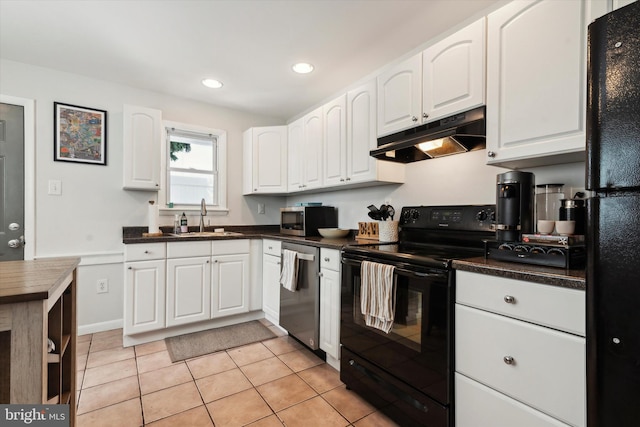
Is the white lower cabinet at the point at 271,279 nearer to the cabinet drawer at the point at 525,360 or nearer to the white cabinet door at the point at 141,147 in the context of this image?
the white cabinet door at the point at 141,147

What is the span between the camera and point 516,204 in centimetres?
143

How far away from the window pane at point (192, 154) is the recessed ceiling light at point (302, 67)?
1491 millimetres

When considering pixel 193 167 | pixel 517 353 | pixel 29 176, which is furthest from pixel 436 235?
pixel 29 176

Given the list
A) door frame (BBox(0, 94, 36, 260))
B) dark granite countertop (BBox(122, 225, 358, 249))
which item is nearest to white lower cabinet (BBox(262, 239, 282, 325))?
dark granite countertop (BBox(122, 225, 358, 249))

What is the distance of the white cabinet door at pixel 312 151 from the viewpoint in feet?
9.50

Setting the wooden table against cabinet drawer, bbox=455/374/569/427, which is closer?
the wooden table

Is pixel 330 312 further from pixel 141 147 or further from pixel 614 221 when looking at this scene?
pixel 141 147

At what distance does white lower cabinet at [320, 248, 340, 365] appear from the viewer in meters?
2.12

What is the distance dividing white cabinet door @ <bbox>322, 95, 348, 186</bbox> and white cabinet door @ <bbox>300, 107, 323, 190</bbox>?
8 cm

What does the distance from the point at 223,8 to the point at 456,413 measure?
2.57m

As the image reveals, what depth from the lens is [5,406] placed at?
797mm

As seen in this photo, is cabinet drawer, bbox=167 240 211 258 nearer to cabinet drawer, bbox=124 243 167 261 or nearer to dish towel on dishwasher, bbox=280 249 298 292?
cabinet drawer, bbox=124 243 167 261

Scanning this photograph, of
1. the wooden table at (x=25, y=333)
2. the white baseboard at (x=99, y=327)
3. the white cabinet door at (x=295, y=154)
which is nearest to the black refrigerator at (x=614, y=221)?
the wooden table at (x=25, y=333)

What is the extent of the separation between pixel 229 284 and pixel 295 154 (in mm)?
1524
